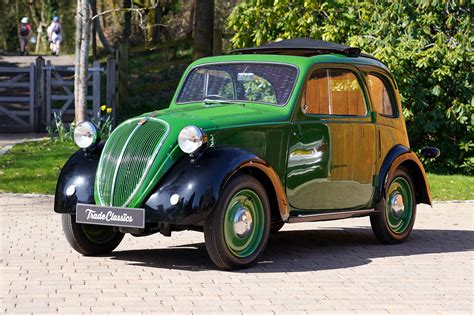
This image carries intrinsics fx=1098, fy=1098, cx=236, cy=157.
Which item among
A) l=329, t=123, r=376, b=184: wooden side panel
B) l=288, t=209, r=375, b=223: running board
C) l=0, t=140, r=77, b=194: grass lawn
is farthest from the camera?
l=0, t=140, r=77, b=194: grass lawn

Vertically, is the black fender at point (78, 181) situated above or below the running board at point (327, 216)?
above

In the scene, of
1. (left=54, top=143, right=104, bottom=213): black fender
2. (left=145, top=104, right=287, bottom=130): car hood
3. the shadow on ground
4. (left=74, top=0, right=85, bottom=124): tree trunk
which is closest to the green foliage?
(left=74, top=0, right=85, bottom=124): tree trunk

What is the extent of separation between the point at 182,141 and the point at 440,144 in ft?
37.4

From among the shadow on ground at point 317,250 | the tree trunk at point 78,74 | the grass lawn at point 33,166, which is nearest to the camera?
the shadow on ground at point 317,250

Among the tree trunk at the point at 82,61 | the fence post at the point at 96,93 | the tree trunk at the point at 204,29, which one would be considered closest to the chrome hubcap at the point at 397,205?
the tree trunk at the point at 82,61

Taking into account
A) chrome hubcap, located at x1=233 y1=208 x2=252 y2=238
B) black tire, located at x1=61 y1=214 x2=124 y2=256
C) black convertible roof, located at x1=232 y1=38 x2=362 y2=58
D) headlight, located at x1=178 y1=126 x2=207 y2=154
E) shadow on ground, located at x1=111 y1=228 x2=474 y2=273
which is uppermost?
black convertible roof, located at x1=232 y1=38 x2=362 y2=58

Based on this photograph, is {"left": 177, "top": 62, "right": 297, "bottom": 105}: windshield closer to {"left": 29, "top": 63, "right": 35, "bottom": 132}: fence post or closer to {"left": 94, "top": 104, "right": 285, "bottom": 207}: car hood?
{"left": 94, "top": 104, "right": 285, "bottom": 207}: car hood

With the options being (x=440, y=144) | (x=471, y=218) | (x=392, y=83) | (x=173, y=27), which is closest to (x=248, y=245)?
(x=392, y=83)

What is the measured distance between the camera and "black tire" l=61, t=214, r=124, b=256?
31.4 ft

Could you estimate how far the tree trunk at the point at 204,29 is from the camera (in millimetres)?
28641

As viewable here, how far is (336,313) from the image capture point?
288 inches

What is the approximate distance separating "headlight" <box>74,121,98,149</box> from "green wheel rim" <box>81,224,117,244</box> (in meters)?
0.71

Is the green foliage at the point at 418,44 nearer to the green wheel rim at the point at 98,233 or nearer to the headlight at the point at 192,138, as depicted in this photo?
the green wheel rim at the point at 98,233

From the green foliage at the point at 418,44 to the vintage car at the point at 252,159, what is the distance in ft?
25.1
